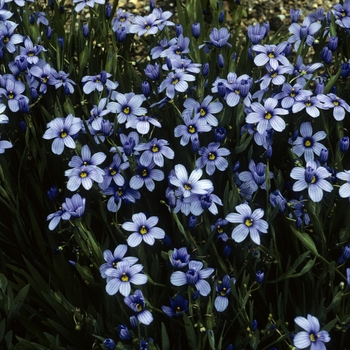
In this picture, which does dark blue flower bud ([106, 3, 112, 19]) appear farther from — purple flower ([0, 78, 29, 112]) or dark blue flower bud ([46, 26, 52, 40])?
purple flower ([0, 78, 29, 112])

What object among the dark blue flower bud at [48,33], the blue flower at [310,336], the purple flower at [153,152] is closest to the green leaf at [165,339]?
the blue flower at [310,336]

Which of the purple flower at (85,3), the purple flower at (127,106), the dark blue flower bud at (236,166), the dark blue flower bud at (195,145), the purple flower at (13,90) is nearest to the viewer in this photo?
the dark blue flower bud at (195,145)

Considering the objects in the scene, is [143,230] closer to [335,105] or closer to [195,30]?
[335,105]

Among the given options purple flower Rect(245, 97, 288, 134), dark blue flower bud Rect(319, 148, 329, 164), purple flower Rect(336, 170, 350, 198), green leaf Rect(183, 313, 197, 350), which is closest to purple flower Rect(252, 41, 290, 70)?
purple flower Rect(245, 97, 288, 134)

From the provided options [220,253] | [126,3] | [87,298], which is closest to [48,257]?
[87,298]

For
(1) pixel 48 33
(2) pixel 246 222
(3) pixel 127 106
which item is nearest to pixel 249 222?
(2) pixel 246 222

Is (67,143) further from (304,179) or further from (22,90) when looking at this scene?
(304,179)

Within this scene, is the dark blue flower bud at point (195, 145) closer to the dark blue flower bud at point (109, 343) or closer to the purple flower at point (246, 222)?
the purple flower at point (246, 222)
